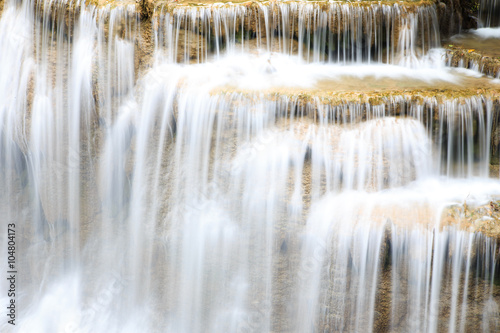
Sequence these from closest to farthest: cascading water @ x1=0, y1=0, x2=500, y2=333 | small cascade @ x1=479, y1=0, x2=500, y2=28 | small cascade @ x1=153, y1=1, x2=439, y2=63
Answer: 1. cascading water @ x1=0, y1=0, x2=500, y2=333
2. small cascade @ x1=153, y1=1, x2=439, y2=63
3. small cascade @ x1=479, y1=0, x2=500, y2=28

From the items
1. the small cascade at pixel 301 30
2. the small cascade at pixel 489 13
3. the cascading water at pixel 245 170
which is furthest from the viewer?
the small cascade at pixel 489 13

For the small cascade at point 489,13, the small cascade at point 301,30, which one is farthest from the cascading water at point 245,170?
the small cascade at point 489,13

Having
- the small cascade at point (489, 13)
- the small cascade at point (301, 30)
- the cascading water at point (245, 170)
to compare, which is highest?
the small cascade at point (489, 13)

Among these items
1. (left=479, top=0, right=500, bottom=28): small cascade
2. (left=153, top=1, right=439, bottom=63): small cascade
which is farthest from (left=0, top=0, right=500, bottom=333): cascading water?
(left=479, top=0, right=500, bottom=28): small cascade

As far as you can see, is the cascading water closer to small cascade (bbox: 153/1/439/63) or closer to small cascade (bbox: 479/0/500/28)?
small cascade (bbox: 153/1/439/63)

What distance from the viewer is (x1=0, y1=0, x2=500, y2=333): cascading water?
6.88 metres

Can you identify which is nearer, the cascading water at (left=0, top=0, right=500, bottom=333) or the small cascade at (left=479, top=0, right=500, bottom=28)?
the cascading water at (left=0, top=0, right=500, bottom=333)

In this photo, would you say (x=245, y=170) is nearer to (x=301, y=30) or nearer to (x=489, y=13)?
(x=301, y=30)

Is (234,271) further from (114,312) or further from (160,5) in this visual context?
(160,5)

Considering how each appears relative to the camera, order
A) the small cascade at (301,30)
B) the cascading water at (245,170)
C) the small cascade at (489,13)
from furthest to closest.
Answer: the small cascade at (489,13), the small cascade at (301,30), the cascading water at (245,170)

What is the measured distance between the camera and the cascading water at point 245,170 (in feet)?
22.6

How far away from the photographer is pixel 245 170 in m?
7.54

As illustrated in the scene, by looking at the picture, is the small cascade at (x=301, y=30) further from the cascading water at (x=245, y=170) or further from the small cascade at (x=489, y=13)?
the small cascade at (x=489, y=13)

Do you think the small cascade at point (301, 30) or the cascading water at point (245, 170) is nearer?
the cascading water at point (245, 170)
